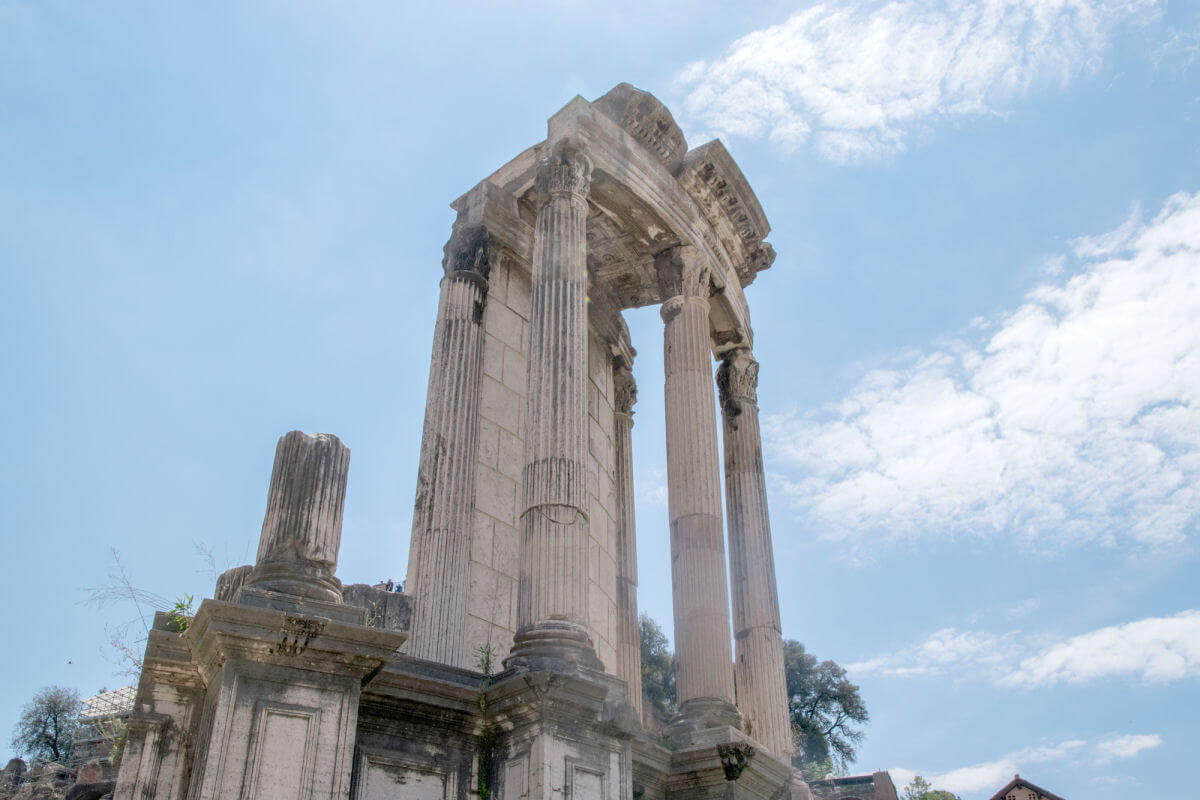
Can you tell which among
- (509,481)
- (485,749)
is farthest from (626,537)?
(485,749)

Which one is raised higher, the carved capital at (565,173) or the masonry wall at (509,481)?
the carved capital at (565,173)

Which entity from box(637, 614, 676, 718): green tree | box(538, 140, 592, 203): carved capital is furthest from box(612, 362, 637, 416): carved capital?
box(637, 614, 676, 718): green tree

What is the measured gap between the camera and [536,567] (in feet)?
40.2

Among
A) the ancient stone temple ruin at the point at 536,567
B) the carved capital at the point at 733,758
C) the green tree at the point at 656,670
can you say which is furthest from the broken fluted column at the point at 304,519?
the green tree at the point at 656,670

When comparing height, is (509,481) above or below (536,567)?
above

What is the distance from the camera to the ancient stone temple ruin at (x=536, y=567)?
28.0 feet

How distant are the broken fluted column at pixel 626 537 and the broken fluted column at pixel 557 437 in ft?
20.3

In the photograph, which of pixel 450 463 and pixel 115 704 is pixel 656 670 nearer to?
pixel 115 704

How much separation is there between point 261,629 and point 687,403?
9.92 meters

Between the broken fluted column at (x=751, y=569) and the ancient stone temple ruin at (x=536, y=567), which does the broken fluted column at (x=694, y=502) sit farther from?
the broken fluted column at (x=751, y=569)

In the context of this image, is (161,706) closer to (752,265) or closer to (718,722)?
(718,722)

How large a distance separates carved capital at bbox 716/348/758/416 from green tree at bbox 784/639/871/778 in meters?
A: 47.3

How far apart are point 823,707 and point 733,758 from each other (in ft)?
179

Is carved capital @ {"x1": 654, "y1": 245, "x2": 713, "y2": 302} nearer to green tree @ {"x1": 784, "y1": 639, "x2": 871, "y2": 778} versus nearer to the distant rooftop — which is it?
the distant rooftop
